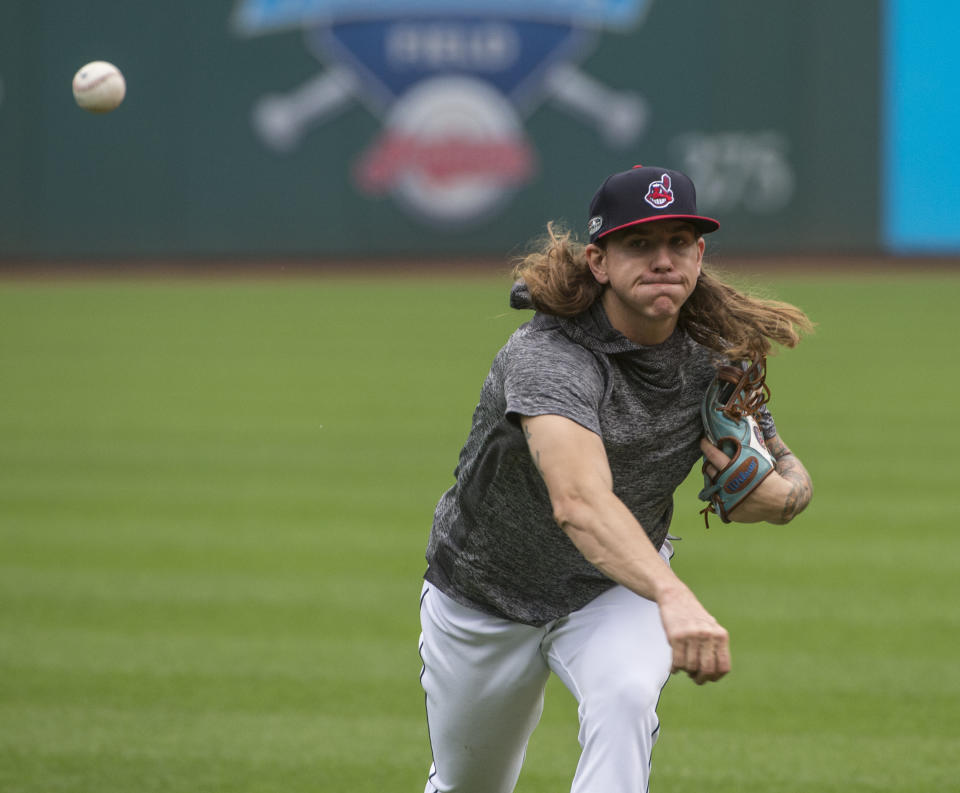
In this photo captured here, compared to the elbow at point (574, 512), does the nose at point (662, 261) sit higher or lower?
higher

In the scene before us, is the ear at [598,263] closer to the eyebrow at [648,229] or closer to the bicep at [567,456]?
the eyebrow at [648,229]

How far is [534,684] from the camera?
4.50 meters

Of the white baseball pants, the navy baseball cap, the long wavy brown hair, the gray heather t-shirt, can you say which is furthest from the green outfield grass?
the navy baseball cap

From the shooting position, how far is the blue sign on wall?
2852 cm

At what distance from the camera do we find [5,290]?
27.7m

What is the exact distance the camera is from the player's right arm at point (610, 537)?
3422 mm

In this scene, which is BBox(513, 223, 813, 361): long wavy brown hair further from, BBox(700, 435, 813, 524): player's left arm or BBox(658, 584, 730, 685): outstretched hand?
BBox(658, 584, 730, 685): outstretched hand

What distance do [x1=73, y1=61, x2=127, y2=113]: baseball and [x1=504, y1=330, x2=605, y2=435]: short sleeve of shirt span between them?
9.05 feet

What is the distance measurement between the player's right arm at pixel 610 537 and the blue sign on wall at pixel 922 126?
1045 inches

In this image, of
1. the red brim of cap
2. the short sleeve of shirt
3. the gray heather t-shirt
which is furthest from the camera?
the gray heather t-shirt

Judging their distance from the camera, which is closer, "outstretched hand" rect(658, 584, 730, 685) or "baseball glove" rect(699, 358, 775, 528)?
"outstretched hand" rect(658, 584, 730, 685)

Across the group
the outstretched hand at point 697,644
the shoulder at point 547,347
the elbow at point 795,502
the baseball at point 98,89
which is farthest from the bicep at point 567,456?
the baseball at point 98,89

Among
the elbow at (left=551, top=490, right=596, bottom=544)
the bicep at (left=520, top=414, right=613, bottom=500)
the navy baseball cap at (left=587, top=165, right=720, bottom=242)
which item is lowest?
the elbow at (left=551, top=490, right=596, bottom=544)

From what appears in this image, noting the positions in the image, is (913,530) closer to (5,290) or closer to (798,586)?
(798,586)
